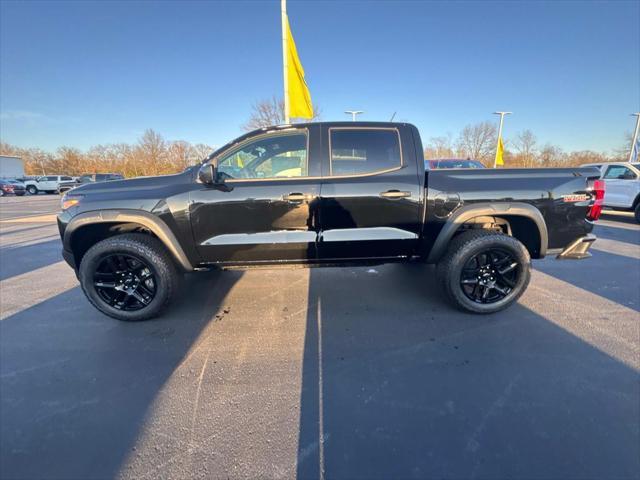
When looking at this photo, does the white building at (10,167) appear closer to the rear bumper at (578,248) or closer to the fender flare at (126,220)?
the fender flare at (126,220)

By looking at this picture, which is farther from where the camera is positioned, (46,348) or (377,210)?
(377,210)

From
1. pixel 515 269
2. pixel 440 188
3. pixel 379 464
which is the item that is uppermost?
pixel 440 188

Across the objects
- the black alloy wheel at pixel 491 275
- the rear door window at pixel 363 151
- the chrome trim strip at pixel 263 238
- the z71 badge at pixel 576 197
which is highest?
the rear door window at pixel 363 151

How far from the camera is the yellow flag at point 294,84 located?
25.2ft

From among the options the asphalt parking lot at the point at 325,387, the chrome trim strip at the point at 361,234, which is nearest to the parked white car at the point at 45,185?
the asphalt parking lot at the point at 325,387

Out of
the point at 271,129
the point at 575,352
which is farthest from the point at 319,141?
the point at 575,352

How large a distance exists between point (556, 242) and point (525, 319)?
93cm

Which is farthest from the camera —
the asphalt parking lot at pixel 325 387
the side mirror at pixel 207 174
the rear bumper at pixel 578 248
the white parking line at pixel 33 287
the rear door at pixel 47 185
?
the rear door at pixel 47 185

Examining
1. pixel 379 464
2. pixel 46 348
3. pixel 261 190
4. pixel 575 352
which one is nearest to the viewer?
pixel 379 464

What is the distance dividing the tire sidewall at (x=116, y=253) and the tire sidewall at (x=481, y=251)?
302 cm

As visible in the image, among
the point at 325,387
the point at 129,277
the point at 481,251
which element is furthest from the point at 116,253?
the point at 481,251

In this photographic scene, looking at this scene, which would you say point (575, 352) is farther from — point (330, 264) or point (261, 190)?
point (261, 190)

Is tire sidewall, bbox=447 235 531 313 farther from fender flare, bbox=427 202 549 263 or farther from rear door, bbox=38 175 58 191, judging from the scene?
rear door, bbox=38 175 58 191

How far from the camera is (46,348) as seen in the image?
8.79 ft
